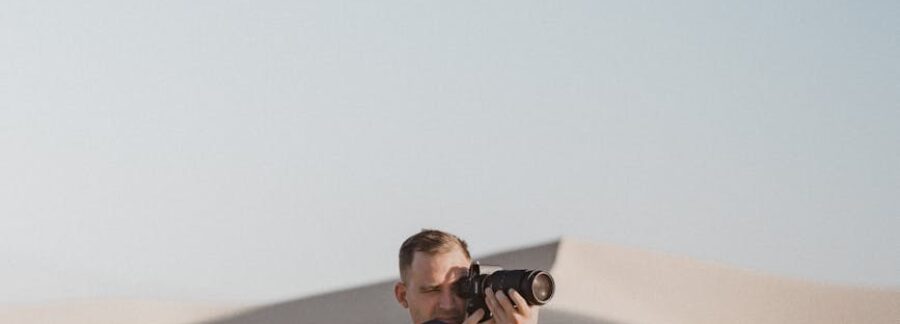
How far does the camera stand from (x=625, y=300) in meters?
14.1

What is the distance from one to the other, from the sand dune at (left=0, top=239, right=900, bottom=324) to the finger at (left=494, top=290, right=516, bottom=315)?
9.15m

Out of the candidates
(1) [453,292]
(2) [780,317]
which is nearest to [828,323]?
(2) [780,317]

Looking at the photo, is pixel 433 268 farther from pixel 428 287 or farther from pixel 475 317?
pixel 475 317

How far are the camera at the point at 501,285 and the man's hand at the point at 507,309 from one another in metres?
0.02

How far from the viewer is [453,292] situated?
Result: 347 cm

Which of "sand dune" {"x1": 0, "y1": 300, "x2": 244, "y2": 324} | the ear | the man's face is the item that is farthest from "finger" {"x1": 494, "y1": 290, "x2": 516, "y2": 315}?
"sand dune" {"x1": 0, "y1": 300, "x2": 244, "y2": 324}

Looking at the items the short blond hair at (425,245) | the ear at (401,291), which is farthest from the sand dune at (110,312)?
the short blond hair at (425,245)

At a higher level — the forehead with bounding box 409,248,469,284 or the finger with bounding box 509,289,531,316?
the forehead with bounding box 409,248,469,284

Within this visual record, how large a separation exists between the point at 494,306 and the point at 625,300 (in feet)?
35.9

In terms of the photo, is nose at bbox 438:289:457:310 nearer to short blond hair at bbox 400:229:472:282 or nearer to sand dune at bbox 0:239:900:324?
short blond hair at bbox 400:229:472:282

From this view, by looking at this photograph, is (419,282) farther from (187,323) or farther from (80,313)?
(80,313)

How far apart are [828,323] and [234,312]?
6.65 m

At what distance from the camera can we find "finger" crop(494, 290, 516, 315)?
334cm

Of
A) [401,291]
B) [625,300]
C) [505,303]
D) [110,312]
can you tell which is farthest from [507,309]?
[110,312]
